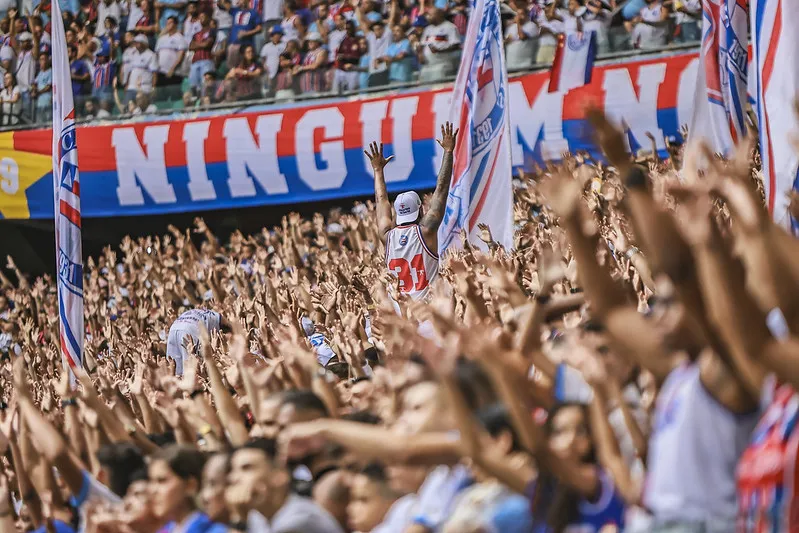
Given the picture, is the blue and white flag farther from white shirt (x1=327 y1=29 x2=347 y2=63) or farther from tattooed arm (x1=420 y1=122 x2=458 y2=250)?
tattooed arm (x1=420 y1=122 x2=458 y2=250)

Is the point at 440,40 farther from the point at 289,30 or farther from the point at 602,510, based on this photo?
the point at 602,510

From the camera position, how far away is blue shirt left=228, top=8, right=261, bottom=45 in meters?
14.8

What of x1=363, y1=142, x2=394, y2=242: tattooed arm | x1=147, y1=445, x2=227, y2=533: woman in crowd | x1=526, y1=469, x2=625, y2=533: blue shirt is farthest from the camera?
x1=363, y1=142, x2=394, y2=242: tattooed arm

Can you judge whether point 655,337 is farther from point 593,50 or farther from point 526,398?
point 593,50

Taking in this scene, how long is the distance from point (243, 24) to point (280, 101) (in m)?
1.76

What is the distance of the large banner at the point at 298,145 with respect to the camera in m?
11.4

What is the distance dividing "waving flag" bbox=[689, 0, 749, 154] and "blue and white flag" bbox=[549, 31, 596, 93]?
16.2 ft

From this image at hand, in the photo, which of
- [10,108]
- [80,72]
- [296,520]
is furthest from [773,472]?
[80,72]

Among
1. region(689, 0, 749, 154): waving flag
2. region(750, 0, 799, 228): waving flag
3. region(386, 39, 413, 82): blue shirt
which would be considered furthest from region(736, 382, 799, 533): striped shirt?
region(386, 39, 413, 82): blue shirt

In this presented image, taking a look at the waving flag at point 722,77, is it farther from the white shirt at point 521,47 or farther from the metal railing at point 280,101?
the white shirt at point 521,47

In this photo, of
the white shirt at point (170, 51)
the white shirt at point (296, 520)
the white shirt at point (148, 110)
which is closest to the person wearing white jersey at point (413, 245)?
the white shirt at point (296, 520)

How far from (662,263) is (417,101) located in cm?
1035

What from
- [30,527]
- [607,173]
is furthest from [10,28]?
[30,527]

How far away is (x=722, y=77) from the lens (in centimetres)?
648
